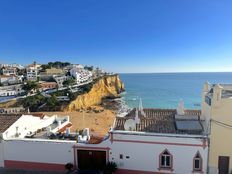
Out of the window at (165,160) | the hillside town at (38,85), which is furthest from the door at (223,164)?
the hillside town at (38,85)

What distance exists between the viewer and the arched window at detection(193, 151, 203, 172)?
15.1 meters

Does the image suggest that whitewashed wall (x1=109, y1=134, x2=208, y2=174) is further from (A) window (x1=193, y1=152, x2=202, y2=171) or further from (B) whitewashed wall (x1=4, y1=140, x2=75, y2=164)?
(B) whitewashed wall (x1=4, y1=140, x2=75, y2=164)

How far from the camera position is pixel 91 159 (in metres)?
16.6

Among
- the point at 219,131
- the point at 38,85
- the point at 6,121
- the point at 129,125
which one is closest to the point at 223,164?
the point at 219,131

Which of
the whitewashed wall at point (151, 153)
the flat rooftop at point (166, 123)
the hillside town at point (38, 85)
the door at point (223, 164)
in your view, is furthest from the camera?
the hillside town at point (38, 85)

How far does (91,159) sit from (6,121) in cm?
888

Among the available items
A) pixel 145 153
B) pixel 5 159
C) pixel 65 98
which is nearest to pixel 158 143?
pixel 145 153

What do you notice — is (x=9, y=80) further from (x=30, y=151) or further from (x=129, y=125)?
(x=129, y=125)

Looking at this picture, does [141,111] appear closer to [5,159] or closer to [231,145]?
[231,145]

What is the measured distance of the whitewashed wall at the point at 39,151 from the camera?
16.6 metres

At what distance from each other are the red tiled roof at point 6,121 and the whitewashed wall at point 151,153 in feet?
31.5

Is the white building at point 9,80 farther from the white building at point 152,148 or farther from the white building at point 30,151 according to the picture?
the white building at point 152,148

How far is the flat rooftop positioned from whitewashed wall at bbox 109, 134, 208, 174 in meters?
0.84

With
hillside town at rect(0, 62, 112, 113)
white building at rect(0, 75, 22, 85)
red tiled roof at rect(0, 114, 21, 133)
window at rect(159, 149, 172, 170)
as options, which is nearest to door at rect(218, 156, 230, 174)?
window at rect(159, 149, 172, 170)
